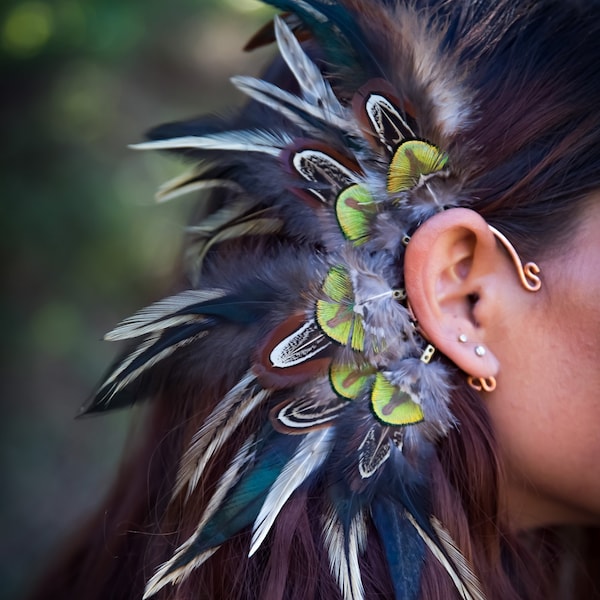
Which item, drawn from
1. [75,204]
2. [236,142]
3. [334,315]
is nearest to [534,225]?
[334,315]

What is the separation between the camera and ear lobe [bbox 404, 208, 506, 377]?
1.06 meters

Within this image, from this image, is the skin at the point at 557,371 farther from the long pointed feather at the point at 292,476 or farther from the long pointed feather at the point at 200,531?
the long pointed feather at the point at 200,531

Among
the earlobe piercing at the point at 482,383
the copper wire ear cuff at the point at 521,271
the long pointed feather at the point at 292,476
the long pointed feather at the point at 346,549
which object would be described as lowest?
the long pointed feather at the point at 346,549

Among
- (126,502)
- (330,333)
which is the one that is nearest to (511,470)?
(330,333)

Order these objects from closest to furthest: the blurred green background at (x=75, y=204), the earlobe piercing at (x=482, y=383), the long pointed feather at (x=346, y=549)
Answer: the long pointed feather at (x=346, y=549) < the earlobe piercing at (x=482, y=383) < the blurred green background at (x=75, y=204)

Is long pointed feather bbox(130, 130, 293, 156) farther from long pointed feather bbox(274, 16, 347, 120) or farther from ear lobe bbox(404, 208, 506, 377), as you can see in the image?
ear lobe bbox(404, 208, 506, 377)

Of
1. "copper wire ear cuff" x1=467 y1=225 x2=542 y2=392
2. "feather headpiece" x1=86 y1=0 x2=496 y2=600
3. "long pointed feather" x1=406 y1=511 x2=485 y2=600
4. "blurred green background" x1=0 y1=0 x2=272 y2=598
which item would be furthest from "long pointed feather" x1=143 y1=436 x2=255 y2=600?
"blurred green background" x1=0 y1=0 x2=272 y2=598

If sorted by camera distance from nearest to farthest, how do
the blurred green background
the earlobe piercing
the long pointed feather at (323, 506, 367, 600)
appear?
the long pointed feather at (323, 506, 367, 600) → the earlobe piercing → the blurred green background

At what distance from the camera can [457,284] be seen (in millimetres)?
1102

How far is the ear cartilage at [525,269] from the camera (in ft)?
3.53

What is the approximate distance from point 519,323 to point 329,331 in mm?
292

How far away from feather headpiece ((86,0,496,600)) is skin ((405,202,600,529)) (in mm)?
40

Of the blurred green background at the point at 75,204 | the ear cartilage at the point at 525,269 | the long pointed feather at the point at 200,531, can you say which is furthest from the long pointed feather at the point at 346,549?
the blurred green background at the point at 75,204

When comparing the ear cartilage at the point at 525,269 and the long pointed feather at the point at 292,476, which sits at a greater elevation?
the ear cartilage at the point at 525,269
